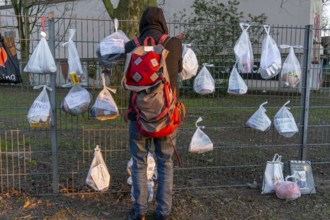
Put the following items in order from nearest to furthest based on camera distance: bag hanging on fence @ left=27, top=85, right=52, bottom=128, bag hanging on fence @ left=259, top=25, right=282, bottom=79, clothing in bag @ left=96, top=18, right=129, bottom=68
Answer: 1. clothing in bag @ left=96, top=18, right=129, bottom=68
2. bag hanging on fence @ left=27, top=85, right=52, bottom=128
3. bag hanging on fence @ left=259, top=25, right=282, bottom=79

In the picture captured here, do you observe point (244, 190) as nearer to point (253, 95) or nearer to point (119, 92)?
point (253, 95)

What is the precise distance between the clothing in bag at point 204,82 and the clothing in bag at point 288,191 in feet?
4.90

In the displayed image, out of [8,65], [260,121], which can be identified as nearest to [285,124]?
[260,121]

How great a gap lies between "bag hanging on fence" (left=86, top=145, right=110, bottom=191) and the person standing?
591mm

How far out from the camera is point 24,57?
15.2 ft

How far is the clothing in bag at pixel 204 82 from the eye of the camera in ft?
15.1

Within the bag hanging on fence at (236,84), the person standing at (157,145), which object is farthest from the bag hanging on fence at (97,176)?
the bag hanging on fence at (236,84)

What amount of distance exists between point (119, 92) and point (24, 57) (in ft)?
4.14

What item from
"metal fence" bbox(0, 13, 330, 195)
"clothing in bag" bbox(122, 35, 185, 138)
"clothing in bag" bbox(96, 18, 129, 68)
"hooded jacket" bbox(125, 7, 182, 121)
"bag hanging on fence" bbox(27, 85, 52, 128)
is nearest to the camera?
"clothing in bag" bbox(122, 35, 185, 138)

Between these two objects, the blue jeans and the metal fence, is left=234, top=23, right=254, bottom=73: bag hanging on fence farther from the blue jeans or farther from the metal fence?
the blue jeans

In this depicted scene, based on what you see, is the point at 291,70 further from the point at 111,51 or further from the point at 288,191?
the point at 111,51

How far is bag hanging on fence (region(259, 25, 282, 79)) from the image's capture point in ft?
15.3

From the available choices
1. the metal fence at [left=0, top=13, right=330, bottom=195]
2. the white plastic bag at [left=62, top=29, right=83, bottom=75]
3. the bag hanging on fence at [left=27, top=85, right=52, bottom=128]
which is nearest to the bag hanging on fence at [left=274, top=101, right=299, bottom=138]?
the metal fence at [left=0, top=13, right=330, bottom=195]

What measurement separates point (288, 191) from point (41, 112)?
3.13 meters
